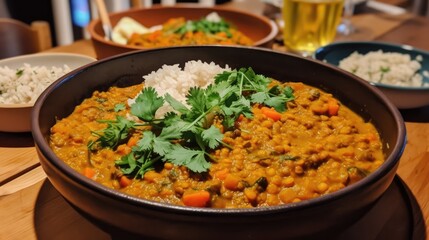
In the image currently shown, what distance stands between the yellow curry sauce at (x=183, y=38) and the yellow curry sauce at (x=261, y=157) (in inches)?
29.5

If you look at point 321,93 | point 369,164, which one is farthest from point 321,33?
point 369,164

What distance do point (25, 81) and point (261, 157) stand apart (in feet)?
3.68

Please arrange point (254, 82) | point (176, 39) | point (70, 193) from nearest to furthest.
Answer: point (70, 193)
point (254, 82)
point (176, 39)

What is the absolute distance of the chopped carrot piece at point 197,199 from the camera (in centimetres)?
116

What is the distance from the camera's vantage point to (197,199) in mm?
1159

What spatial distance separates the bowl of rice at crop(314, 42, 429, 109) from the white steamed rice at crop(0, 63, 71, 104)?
129 cm

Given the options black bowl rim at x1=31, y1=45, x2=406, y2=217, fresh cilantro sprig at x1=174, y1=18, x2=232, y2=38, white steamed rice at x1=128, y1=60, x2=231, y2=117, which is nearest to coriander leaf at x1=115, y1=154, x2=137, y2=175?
black bowl rim at x1=31, y1=45, x2=406, y2=217

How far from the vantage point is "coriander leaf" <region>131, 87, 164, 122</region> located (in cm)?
141

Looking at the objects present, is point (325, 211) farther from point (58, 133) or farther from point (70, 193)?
point (58, 133)

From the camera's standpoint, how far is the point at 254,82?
170 cm

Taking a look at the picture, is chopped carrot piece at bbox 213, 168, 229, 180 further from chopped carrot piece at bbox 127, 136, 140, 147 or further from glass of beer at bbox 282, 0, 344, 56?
glass of beer at bbox 282, 0, 344, 56

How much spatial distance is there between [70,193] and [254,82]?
2.83 ft

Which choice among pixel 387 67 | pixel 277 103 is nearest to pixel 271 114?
pixel 277 103

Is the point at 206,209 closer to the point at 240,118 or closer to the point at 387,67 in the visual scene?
the point at 240,118
